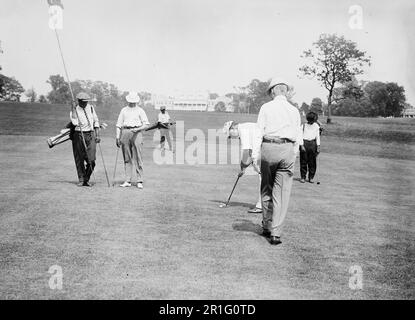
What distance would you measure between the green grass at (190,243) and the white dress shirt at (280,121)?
5.26ft

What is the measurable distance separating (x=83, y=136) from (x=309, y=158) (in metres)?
7.35

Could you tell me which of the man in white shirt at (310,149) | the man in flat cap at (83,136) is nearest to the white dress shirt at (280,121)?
the man in flat cap at (83,136)

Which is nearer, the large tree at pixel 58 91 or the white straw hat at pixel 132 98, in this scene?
the white straw hat at pixel 132 98

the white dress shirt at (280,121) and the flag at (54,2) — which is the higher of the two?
the flag at (54,2)

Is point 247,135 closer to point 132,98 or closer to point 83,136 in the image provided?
point 132,98

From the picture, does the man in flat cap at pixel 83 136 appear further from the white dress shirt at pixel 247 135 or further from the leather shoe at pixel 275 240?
the leather shoe at pixel 275 240

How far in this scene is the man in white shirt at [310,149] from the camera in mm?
15852

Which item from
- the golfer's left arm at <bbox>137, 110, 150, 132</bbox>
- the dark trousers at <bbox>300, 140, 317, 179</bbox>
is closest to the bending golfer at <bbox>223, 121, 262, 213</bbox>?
the golfer's left arm at <bbox>137, 110, 150, 132</bbox>

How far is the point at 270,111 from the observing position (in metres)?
7.49

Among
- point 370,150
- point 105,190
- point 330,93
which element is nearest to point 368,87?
point 330,93

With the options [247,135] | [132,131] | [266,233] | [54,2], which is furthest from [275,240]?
[54,2]
